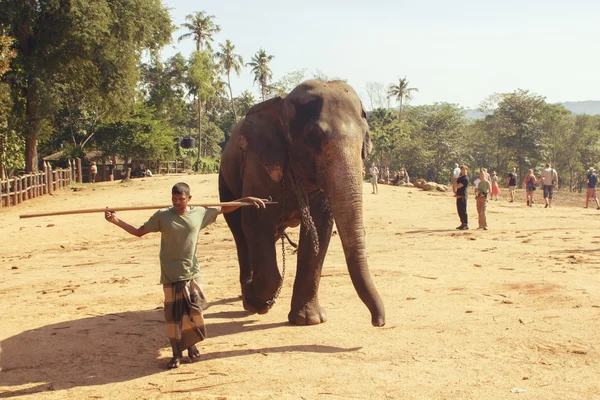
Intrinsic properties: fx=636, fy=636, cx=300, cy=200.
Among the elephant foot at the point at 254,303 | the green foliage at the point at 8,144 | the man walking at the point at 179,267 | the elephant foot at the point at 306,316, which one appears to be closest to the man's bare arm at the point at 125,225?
the man walking at the point at 179,267

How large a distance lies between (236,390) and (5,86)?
84.6 ft

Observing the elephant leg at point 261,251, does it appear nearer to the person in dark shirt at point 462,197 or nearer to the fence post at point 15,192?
the person in dark shirt at point 462,197

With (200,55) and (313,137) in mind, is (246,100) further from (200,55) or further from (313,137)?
(313,137)

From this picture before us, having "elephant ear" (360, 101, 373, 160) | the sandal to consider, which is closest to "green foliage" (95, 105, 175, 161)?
"elephant ear" (360, 101, 373, 160)

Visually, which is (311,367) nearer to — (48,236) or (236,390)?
(236,390)

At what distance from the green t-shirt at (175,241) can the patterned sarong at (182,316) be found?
4.2 inches

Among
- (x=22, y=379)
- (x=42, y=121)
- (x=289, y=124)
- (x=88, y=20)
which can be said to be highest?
(x=88, y=20)

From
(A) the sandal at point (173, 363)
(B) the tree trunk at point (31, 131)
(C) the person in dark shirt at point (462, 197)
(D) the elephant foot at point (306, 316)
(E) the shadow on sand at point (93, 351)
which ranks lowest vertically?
(E) the shadow on sand at point (93, 351)

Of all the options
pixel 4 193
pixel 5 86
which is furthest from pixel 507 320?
pixel 5 86

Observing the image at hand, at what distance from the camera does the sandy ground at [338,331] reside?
5.28m

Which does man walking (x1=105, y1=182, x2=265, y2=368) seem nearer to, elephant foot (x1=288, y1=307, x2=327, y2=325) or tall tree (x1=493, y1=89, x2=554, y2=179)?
elephant foot (x1=288, y1=307, x2=327, y2=325)

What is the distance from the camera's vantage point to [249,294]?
7832mm

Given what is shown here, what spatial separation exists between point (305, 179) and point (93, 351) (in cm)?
288

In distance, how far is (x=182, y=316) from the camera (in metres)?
6.04
